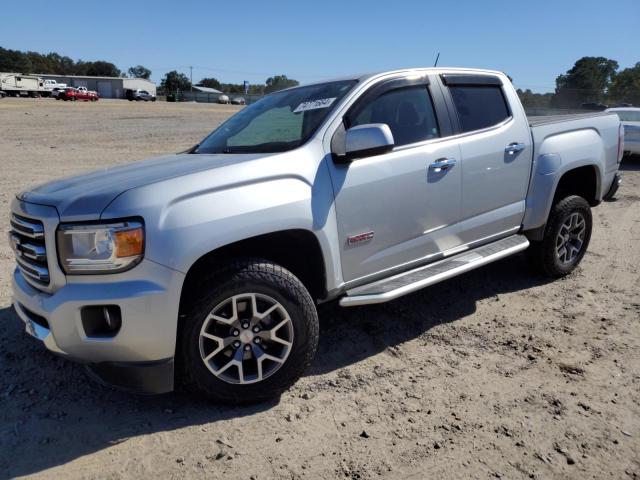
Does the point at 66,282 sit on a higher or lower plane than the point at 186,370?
higher

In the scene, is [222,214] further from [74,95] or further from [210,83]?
[210,83]

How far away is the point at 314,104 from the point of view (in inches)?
142

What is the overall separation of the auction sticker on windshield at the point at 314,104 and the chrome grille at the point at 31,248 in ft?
6.16

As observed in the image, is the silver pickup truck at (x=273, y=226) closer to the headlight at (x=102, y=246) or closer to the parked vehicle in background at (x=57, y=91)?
the headlight at (x=102, y=246)

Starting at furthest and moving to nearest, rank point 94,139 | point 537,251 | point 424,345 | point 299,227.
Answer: point 94,139
point 537,251
point 424,345
point 299,227

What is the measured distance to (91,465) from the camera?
2.53 m

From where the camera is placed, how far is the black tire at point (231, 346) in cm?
278

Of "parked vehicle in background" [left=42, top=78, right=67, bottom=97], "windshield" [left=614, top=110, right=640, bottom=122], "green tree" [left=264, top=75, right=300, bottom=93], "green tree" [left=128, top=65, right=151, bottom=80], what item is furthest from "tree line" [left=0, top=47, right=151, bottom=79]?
"windshield" [left=614, top=110, right=640, bottom=122]

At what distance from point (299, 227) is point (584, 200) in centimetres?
342

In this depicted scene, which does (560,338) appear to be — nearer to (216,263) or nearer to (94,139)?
(216,263)

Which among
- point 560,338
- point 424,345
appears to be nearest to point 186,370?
point 424,345

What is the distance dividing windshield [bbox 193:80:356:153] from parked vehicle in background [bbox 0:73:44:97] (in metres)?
63.3

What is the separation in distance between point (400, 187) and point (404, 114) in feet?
2.15

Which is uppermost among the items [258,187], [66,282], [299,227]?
[258,187]
